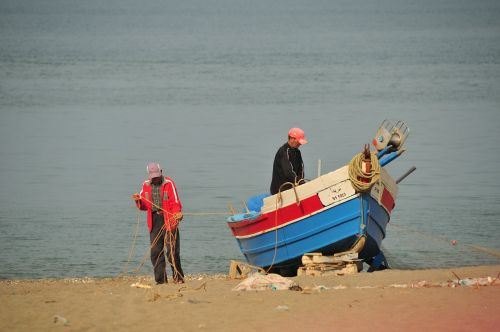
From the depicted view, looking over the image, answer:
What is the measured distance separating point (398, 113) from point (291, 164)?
27.7 meters

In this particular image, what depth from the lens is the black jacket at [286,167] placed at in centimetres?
1420

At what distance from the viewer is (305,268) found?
14.0m

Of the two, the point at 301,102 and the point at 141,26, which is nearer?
the point at 301,102

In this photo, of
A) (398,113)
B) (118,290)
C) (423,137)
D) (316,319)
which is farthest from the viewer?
(398,113)

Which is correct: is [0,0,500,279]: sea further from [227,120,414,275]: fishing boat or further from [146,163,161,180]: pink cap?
[146,163,161,180]: pink cap

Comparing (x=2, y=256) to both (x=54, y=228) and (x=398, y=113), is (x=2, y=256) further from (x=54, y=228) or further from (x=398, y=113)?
(x=398, y=113)

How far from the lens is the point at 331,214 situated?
13930mm

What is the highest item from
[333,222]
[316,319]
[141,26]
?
[141,26]

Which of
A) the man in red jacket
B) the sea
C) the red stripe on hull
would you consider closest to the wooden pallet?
the red stripe on hull

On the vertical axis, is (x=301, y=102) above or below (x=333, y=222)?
above

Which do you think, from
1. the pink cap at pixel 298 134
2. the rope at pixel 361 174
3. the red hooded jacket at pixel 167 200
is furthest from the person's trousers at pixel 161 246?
the rope at pixel 361 174

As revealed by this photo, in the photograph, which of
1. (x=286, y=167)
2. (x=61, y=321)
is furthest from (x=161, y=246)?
(x=61, y=321)

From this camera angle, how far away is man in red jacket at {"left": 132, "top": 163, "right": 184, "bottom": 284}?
43.7 ft

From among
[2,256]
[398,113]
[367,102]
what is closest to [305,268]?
[2,256]
